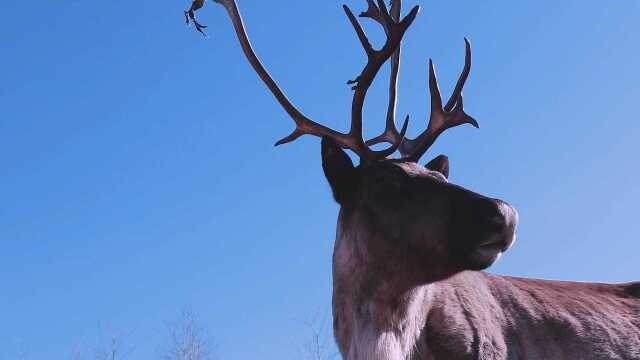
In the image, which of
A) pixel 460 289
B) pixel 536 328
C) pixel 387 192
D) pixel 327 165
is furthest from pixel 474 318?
pixel 327 165

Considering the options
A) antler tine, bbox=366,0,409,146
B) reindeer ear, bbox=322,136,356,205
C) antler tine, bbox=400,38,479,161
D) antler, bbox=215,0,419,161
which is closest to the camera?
reindeer ear, bbox=322,136,356,205

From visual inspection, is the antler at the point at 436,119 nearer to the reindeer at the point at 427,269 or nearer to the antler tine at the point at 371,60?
the reindeer at the point at 427,269

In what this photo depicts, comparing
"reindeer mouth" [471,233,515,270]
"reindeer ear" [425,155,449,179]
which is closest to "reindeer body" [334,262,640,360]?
"reindeer mouth" [471,233,515,270]

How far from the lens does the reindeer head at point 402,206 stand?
12.9ft

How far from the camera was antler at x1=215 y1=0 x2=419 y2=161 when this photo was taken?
4922mm

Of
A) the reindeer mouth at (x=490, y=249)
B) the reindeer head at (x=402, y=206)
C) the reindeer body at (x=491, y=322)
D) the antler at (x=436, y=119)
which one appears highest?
the antler at (x=436, y=119)

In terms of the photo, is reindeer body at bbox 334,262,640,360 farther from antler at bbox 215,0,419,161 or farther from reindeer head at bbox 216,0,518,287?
antler at bbox 215,0,419,161

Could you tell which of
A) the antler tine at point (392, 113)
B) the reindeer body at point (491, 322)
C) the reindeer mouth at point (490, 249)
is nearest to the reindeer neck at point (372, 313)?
the reindeer body at point (491, 322)

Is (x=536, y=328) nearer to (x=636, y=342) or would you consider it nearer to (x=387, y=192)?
(x=636, y=342)

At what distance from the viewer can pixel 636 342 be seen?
5215mm

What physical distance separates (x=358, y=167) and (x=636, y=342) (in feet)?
7.06

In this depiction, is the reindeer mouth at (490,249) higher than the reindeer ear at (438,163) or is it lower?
lower

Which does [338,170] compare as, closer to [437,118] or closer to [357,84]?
[357,84]

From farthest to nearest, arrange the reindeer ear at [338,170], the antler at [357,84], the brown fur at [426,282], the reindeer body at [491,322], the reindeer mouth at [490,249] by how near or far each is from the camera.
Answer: the antler at [357,84] → the reindeer ear at [338,170] → the reindeer body at [491,322] → the brown fur at [426,282] → the reindeer mouth at [490,249]
